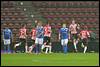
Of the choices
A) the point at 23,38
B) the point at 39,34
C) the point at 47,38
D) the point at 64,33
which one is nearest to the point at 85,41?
the point at 64,33

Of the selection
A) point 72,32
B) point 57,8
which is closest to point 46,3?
point 57,8

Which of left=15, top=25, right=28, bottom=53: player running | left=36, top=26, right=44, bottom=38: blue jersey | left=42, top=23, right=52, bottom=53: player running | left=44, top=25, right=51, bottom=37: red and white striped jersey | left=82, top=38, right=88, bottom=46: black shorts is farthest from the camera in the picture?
left=82, top=38, right=88, bottom=46: black shorts

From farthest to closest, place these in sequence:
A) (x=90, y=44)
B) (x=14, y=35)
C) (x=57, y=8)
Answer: (x=57, y=8)
(x=14, y=35)
(x=90, y=44)

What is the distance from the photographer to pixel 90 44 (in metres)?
28.9

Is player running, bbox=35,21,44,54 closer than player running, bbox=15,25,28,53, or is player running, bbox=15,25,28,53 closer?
player running, bbox=35,21,44,54

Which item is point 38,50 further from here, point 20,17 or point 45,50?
point 20,17

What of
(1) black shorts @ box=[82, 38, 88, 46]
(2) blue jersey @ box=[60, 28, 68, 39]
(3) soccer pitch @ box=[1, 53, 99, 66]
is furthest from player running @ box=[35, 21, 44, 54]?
(3) soccer pitch @ box=[1, 53, 99, 66]

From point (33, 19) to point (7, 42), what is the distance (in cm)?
713

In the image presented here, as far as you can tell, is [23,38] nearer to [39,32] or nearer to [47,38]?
[47,38]

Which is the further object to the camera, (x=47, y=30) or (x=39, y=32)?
(x=47, y=30)

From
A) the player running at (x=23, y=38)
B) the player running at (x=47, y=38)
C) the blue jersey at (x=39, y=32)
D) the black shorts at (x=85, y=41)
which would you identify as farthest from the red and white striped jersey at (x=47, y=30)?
the black shorts at (x=85, y=41)

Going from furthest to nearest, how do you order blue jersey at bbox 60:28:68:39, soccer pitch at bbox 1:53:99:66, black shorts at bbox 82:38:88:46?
black shorts at bbox 82:38:88:46, blue jersey at bbox 60:28:68:39, soccer pitch at bbox 1:53:99:66

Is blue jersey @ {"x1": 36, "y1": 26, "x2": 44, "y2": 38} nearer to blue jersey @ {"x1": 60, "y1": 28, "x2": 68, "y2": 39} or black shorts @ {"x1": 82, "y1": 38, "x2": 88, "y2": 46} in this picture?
blue jersey @ {"x1": 60, "y1": 28, "x2": 68, "y2": 39}

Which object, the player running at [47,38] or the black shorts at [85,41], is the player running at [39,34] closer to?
the player running at [47,38]
